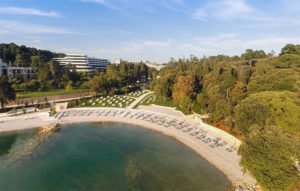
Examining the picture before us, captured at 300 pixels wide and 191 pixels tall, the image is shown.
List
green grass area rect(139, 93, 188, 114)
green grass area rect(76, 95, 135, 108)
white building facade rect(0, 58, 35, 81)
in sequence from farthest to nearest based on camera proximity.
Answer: white building facade rect(0, 58, 35, 81) < green grass area rect(139, 93, 188, 114) < green grass area rect(76, 95, 135, 108)

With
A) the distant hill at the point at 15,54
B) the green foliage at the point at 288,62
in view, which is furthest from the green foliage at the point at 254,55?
the distant hill at the point at 15,54

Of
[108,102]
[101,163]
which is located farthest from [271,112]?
[108,102]

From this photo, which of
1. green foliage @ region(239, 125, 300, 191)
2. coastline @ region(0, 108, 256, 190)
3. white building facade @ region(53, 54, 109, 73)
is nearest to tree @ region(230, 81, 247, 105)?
coastline @ region(0, 108, 256, 190)

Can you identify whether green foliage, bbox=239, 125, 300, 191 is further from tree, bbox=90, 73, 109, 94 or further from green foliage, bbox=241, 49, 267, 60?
green foliage, bbox=241, 49, 267, 60

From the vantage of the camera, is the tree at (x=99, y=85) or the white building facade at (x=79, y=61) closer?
the tree at (x=99, y=85)

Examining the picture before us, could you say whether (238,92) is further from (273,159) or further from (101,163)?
(101,163)

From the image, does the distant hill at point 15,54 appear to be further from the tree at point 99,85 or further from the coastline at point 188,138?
the coastline at point 188,138
